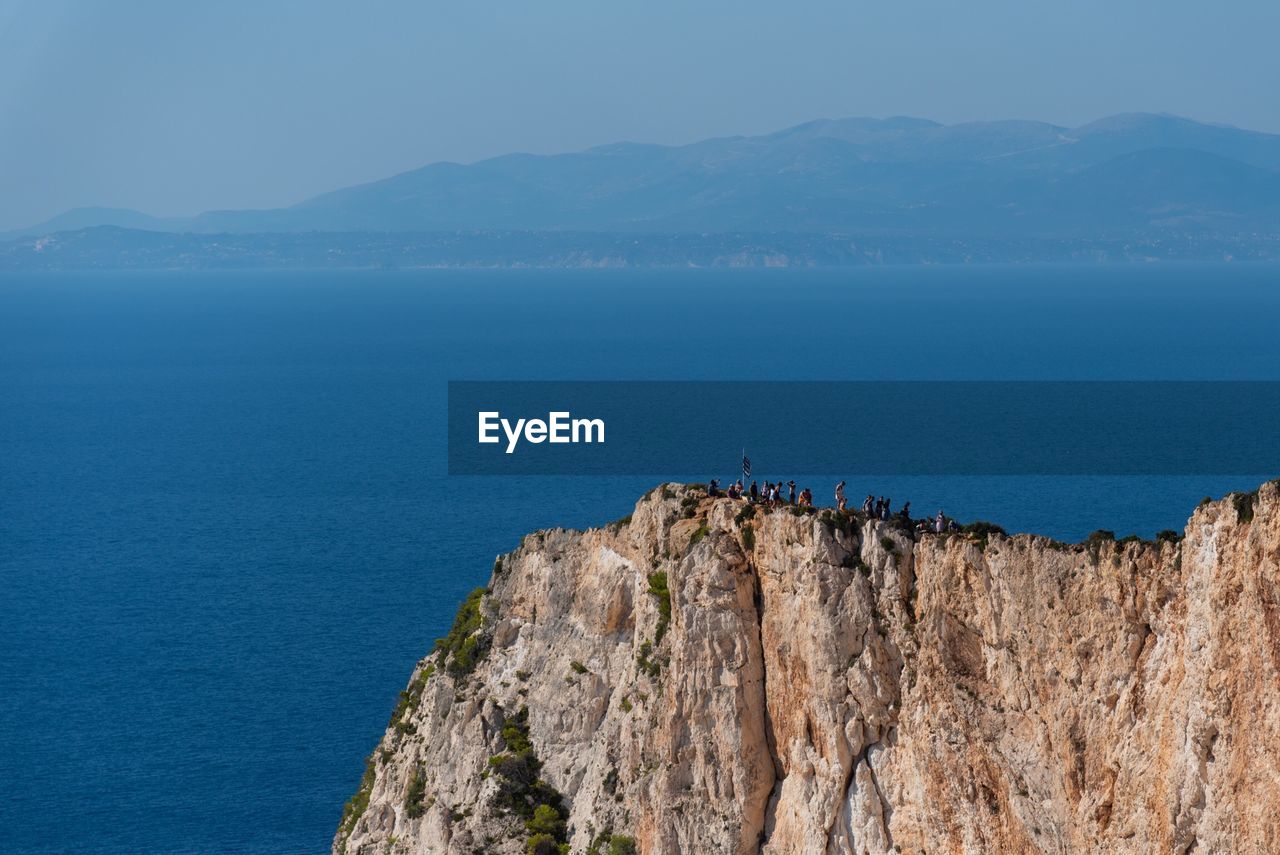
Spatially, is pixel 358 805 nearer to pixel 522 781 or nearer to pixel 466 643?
pixel 466 643

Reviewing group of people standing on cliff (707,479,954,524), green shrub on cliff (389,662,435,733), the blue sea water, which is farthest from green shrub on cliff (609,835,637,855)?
the blue sea water

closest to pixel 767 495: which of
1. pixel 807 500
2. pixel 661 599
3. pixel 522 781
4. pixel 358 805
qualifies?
pixel 807 500

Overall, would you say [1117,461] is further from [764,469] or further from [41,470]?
[41,470]

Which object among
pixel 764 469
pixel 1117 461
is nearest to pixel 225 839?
pixel 764 469

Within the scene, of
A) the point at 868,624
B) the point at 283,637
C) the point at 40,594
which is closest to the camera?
the point at 868,624

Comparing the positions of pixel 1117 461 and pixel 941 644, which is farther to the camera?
pixel 1117 461

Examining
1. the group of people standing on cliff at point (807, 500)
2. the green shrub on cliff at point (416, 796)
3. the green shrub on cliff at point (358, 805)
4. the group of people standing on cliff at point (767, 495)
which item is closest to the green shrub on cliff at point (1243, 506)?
the group of people standing on cliff at point (807, 500)

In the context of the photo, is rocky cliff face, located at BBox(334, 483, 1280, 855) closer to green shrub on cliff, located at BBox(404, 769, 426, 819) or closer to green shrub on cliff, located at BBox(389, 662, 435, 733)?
green shrub on cliff, located at BBox(404, 769, 426, 819)
